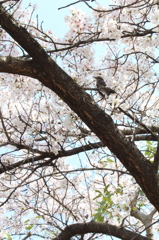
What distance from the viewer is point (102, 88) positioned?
3.03 metres

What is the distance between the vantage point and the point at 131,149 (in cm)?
212

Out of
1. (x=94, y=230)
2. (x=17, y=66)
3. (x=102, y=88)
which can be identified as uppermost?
(x=102, y=88)

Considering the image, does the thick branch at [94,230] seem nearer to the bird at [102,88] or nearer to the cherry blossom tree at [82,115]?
the cherry blossom tree at [82,115]

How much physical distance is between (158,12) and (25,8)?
1544 millimetres

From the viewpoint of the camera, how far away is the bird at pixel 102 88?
9.81 ft

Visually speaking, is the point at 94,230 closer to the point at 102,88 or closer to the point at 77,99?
the point at 102,88

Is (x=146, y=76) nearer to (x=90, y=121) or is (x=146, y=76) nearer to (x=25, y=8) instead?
(x=25, y=8)

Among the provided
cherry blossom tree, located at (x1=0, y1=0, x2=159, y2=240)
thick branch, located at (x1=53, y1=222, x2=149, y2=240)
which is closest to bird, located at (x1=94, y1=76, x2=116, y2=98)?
cherry blossom tree, located at (x1=0, y1=0, x2=159, y2=240)

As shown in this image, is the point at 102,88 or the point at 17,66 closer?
the point at 17,66

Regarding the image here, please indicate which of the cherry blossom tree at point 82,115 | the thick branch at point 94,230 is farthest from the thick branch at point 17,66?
→ the thick branch at point 94,230

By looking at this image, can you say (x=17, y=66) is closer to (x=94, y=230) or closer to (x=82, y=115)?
(x=82, y=115)

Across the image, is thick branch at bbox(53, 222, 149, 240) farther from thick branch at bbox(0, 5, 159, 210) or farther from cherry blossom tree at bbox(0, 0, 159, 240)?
thick branch at bbox(0, 5, 159, 210)

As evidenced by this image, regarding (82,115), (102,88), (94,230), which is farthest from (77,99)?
(94,230)

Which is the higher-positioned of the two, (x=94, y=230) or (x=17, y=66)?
(x=17, y=66)
